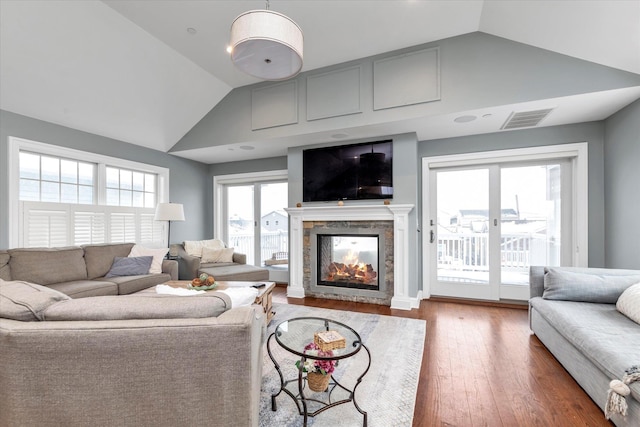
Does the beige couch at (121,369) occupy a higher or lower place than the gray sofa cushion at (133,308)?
lower

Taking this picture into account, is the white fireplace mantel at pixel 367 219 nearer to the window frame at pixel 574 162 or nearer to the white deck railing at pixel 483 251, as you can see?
the white deck railing at pixel 483 251

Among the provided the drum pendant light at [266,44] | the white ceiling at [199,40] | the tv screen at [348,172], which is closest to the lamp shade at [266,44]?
the drum pendant light at [266,44]

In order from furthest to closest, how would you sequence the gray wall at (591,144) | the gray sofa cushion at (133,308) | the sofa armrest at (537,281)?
the gray wall at (591,144) → the sofa armrest at (537,281) → the gray sofa cushion at (133,308)

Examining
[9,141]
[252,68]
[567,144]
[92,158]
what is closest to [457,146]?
Answer: [567,144]

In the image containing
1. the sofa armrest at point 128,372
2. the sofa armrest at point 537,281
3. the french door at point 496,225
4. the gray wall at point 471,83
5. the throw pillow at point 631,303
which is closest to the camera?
the sofa armrest at point 128,372

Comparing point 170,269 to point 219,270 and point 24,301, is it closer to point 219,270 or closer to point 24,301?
point 219,270

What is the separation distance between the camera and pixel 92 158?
13.0ft

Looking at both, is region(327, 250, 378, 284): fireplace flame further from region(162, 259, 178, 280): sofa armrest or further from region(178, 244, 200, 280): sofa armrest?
region(162, 259, 178, 280): sofa armrest

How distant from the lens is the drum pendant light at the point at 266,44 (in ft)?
5.98

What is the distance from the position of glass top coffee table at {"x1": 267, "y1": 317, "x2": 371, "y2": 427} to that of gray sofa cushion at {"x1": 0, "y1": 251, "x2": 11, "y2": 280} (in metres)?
2.94

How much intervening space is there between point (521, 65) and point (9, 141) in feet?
18.0

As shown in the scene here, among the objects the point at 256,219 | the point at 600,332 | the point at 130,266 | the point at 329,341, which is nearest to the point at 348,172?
the point at 256,219

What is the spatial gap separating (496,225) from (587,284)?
5.09 ft

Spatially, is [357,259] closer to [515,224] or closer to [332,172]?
[332,172]
